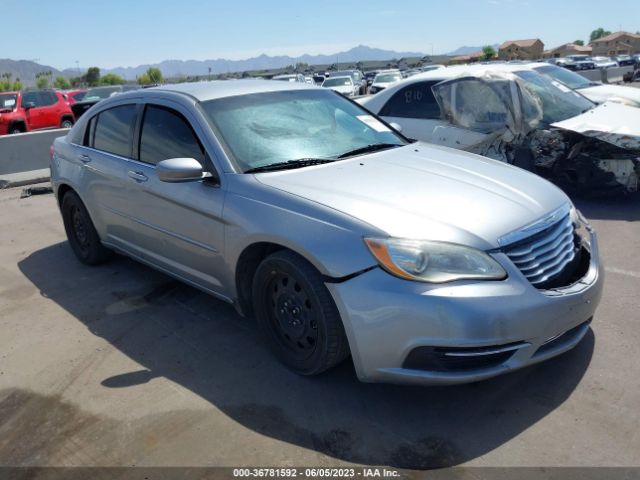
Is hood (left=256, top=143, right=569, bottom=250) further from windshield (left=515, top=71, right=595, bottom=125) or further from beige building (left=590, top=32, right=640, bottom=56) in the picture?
beige building (left=590, top=32, right=640, bottom=56)

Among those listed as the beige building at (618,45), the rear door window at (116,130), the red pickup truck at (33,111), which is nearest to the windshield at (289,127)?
the rear door window at (116,130)

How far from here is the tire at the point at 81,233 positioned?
5148mm

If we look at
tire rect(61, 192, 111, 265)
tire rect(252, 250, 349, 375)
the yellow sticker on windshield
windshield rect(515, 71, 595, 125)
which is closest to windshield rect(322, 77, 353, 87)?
windshield rect(515, 71, 595, 125)

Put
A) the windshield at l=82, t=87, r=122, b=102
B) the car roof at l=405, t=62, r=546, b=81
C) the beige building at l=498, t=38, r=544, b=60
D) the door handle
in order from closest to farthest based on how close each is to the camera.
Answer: the door handle
the car roof at l=405, t=62, r=546, b=81
the windshield at l=82, t=87, r=122, b=102
the beige building at l=498, t=38, r=544, b=60

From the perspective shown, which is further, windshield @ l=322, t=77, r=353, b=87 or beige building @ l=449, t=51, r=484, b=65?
beige building @ l=449, t=51, r=484, b=65

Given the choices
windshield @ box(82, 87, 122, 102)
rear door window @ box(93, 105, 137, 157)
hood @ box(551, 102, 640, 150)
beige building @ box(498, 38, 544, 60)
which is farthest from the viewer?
beige building @ box(498, 38, 544, 60)

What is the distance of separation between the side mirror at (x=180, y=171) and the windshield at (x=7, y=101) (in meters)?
15.4

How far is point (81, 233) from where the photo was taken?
17.7 ft

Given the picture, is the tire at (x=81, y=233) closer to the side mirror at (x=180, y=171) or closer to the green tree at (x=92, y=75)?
the side mirror at (x=180, y=171)

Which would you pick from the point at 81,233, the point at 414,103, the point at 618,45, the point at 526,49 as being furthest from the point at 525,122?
the point at 618,45

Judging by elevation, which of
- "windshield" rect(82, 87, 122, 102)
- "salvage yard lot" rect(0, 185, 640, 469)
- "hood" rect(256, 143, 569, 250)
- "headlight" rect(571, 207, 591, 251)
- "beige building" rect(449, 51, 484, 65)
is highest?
"beige building" rect(449, 51, 484, 65)

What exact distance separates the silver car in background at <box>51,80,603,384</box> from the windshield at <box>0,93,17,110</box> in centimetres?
1406

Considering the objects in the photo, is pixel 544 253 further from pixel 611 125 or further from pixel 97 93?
pixel 97 93

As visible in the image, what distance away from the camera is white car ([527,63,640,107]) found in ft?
25.8
